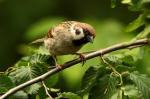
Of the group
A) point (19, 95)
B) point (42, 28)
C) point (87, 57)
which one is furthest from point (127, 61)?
point (42, 28)

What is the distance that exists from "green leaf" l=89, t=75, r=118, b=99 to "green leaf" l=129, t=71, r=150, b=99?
9 centimetres

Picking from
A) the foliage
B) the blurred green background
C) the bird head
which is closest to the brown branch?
the foliage

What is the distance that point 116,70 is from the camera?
12.1 feet

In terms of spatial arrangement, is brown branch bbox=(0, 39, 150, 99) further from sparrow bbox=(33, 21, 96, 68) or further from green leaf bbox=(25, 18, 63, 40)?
green leaf bbox=(25, 18, 63, 40)

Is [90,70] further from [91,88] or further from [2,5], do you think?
[2,5]

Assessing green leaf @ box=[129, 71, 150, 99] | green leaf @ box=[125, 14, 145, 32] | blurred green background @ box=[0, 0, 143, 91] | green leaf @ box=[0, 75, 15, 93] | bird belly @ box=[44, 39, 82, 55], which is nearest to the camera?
green leaf @ box=[129, 71, 150, 99]

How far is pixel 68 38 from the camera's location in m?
4.62

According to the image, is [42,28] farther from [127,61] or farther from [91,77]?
[91,77]

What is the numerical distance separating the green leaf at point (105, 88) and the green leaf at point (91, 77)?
5 centimetres

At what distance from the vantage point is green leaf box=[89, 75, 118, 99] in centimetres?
359

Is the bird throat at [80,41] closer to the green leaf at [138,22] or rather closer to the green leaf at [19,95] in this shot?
the green leaf at [138,22]

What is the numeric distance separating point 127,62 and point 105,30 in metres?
2.42

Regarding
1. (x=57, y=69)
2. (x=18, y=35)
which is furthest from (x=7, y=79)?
(x=18, y=35)

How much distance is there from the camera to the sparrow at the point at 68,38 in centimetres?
443
